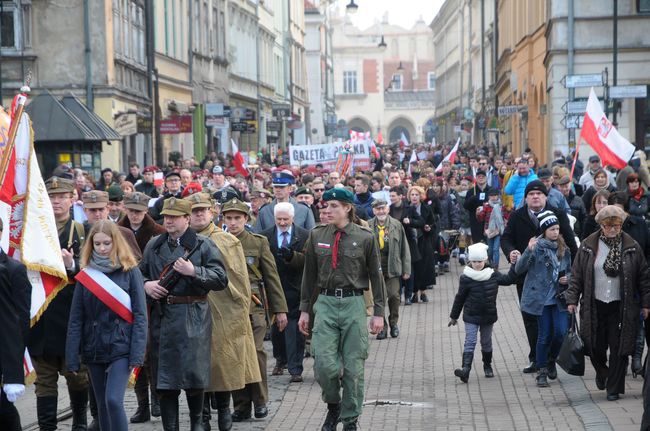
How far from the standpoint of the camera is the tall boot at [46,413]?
9.35 meters

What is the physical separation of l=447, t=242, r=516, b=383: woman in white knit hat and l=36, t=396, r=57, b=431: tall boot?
430 cm

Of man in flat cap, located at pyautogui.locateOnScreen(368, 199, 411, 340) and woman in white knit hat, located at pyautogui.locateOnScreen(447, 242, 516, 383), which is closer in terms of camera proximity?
woman in white knit hat, located at pyautogui.locateOnScreen(447, 242, 516, 383)

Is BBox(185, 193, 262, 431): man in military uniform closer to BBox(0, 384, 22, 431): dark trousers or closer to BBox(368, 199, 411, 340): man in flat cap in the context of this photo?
BBox(0, 384, 22, 431): dark trousers

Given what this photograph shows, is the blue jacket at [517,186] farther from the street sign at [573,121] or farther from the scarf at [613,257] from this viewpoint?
the scarf at [613,257]

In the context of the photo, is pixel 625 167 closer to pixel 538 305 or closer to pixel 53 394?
pixel 538 305

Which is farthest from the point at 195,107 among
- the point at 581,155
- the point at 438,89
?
the point at 438,89

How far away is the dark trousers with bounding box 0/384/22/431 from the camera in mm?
7426

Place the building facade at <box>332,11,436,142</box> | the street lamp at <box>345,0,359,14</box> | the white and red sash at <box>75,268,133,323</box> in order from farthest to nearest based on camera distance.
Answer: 1. the building facade at <box>332,11,436,142</box>
2. the street lamp at <box>345,0,359,14</box>
3. the white and red sash at <box>75,268,133,323</box>

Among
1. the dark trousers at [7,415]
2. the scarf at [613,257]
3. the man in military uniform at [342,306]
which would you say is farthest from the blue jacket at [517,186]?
the dark trousers at [7,415]

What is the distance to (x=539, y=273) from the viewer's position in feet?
39.5

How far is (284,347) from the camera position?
1303 centimetres

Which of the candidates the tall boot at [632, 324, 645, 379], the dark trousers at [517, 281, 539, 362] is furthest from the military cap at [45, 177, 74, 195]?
the tall boot at [632, 324, 645, 379]

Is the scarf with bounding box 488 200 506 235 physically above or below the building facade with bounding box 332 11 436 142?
below

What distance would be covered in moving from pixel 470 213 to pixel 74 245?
14.2 meters
